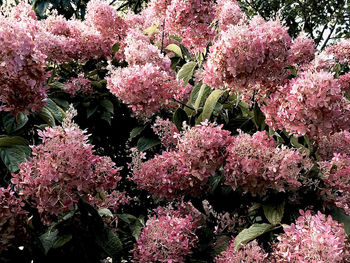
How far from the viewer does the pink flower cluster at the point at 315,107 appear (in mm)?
1407

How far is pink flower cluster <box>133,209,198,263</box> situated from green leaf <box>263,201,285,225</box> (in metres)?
0.30

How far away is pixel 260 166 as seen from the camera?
4.78 ft

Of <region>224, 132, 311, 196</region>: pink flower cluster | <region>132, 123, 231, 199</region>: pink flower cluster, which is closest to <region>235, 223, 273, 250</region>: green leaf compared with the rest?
<region>224, 132, 311, 196</region>: pink flower cluster

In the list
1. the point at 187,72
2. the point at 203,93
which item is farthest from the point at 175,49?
the point at 203,93

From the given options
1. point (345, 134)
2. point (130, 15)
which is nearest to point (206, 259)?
point (345, 134)

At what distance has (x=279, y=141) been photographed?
1912mm

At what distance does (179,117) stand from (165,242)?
68 cm

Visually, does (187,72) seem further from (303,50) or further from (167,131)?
(303,50)

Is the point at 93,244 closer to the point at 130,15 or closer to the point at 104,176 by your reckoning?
the point at 104,176

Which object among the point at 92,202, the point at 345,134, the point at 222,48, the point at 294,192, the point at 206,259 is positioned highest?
the point at 222,48

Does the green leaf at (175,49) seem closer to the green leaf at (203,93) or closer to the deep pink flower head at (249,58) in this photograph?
the green leaf at (203,93)

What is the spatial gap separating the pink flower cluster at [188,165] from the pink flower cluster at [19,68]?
54cm

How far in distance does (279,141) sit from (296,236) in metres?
0.69

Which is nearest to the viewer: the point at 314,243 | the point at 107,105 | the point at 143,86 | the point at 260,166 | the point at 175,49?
the point at 314,243
